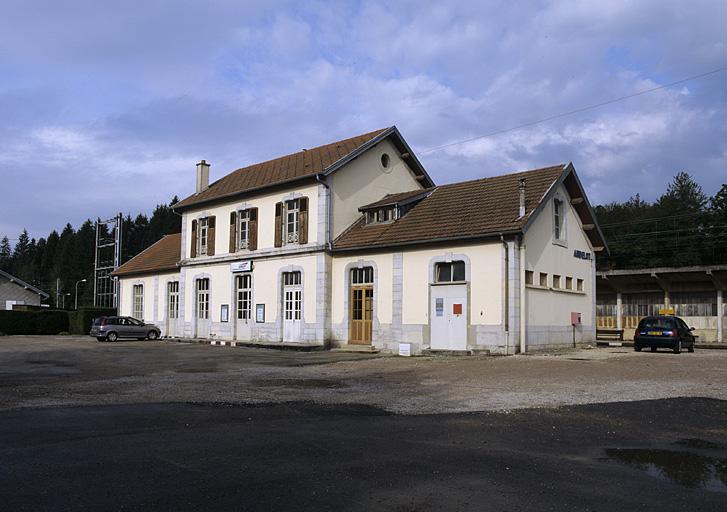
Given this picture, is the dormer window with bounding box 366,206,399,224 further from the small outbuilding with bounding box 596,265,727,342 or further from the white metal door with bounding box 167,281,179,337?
the white metal door with bounding box 167,281,179,337

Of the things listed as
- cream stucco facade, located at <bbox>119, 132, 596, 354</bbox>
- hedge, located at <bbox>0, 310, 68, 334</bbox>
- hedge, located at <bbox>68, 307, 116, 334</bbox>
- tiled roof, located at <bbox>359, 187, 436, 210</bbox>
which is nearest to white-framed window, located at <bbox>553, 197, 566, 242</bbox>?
cream stucco facade, located at <bbox>119, 132, 596, 354</bbox>

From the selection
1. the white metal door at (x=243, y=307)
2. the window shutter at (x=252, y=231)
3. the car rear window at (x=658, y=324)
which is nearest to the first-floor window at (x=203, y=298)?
the white metal door at (x=243, y=307)

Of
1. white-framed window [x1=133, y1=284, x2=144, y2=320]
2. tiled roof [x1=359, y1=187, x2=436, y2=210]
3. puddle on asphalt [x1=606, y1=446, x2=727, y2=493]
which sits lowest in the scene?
puddle on asphalt [x1=606, y1=446, x2=727, y2=493]

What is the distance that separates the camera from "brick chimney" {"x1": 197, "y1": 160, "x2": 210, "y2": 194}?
34000 millimetres

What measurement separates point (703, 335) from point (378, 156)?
18.3 m

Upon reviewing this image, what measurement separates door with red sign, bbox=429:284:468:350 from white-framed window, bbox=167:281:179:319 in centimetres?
1807

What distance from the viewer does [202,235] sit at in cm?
3228

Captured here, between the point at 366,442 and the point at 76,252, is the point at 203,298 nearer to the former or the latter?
the point at 366,442

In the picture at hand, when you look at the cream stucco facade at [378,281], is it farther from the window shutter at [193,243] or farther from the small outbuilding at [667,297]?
the small outbuilding at [667,297]

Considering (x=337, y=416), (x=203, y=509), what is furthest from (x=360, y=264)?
(x=203, y=509)

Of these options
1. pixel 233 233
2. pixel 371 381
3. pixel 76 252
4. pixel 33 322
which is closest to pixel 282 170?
pixel 233 233

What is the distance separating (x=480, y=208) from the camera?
2280 cm

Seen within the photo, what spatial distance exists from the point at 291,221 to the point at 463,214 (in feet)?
26.0

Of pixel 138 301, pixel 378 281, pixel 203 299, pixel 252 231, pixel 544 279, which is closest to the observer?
pixel 544 279
